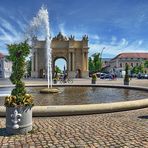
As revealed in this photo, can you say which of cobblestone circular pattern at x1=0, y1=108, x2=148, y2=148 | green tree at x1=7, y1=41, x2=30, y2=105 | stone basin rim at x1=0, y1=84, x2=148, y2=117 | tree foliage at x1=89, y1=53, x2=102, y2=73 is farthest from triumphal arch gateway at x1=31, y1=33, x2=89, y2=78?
green tree at x1=7, y1=41, x2=30, y2=105

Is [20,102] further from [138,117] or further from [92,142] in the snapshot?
[138,117]

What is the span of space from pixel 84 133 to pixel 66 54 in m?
94.9

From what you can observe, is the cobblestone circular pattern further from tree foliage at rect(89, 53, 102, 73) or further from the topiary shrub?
tree foliage at rect(89, 53, 102, 73)

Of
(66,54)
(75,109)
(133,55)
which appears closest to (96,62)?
(66,54)

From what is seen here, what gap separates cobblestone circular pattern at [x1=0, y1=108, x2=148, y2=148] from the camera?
26.0 ft

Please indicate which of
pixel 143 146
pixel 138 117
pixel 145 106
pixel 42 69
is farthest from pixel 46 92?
pixel 42 69

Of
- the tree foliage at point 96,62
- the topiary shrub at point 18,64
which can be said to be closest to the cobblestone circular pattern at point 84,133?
the topiary shrub at point 18,64

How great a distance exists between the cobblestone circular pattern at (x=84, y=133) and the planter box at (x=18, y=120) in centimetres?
21

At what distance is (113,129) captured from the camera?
9695mm

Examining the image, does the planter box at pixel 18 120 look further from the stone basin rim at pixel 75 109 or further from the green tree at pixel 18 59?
the stone basin rim at pixel 75 109

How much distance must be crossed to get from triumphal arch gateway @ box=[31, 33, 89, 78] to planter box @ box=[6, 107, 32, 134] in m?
91.7

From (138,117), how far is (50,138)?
15.6ft

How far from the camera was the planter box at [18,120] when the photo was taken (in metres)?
8.90

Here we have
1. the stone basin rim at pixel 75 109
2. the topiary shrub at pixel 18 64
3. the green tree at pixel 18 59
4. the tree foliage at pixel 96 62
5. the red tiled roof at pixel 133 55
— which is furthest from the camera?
the red tiled roof at pixel 133 55
